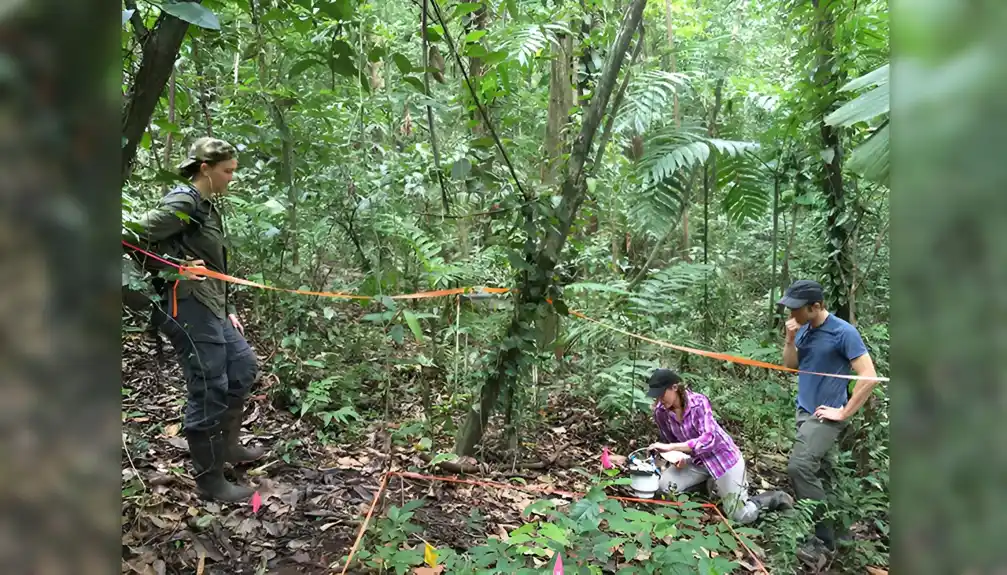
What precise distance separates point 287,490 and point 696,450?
2.45 m

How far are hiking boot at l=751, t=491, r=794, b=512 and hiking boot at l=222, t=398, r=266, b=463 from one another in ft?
9.97

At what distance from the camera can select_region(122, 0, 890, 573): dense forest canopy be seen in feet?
10.2

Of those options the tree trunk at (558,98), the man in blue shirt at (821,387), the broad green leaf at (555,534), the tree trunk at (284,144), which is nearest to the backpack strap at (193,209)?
the tree trunk at (284,144)

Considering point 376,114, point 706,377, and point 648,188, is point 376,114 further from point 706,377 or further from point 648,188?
point 706,377

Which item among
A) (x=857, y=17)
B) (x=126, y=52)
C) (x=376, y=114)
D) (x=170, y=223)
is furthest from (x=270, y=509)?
(x=857, y=17)

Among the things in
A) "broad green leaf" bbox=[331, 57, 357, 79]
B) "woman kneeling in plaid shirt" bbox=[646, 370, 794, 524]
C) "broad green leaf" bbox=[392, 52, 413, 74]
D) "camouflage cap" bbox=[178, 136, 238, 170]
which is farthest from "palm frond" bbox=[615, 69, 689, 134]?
"camouflage cap" bbox=[178, 136, 238, 170]

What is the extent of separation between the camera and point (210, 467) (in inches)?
124

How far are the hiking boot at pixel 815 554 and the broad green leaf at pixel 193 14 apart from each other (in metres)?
3.47

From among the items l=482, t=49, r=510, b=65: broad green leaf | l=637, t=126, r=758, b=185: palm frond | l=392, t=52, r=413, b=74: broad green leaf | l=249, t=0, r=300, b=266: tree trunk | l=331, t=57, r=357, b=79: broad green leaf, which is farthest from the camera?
l=637, t=126, r=758, b=185: palm frond

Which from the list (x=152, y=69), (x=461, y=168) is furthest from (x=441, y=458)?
(x=152, y=69)

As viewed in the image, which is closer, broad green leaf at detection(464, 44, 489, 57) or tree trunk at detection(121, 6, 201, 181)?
tree trunk at detection(121, 6, 201, 181)

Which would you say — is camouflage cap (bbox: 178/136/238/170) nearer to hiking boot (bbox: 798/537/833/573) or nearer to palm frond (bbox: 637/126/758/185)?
palm frond (bbox: 637/126/758/185)

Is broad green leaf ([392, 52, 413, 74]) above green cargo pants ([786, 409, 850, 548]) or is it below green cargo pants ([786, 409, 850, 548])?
above
